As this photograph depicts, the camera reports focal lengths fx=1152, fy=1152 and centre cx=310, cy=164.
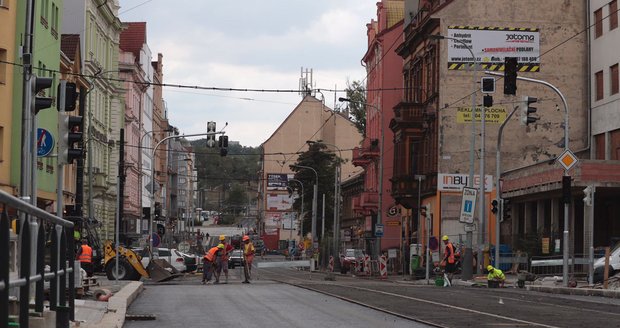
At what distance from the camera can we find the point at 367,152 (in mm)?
82688

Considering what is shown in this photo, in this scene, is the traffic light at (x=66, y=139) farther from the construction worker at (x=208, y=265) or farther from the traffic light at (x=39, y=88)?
the construction worker at (x=208, y=265)

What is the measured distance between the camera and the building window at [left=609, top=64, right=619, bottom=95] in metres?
54.0

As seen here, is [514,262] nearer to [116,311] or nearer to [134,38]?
[116,311]

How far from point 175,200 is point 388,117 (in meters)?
76.2

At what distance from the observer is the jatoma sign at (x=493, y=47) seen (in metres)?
54.0

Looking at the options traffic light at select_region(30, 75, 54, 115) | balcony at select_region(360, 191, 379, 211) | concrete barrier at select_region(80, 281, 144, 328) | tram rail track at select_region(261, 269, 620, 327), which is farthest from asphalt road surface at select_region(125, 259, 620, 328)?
balcony at select_region(360, 191, 379, 211)

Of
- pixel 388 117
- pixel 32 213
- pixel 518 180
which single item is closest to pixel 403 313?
pixel 32 213

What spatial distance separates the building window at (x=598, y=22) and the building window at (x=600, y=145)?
16.3 ft

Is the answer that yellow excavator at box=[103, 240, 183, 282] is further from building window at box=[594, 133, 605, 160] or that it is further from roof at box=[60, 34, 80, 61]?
building window at box=[594, 133, 605, 160]

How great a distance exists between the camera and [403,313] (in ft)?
61.1

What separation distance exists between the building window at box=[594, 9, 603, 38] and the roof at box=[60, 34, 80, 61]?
2577cm

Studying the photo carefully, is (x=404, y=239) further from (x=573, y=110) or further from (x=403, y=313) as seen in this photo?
(x=403, y=313)

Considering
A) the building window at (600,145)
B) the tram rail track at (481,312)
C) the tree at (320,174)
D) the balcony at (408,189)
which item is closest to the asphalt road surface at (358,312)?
the tram rail track at (481,312)

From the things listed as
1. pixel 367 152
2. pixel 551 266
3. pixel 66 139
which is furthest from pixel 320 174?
pixel 66 139
